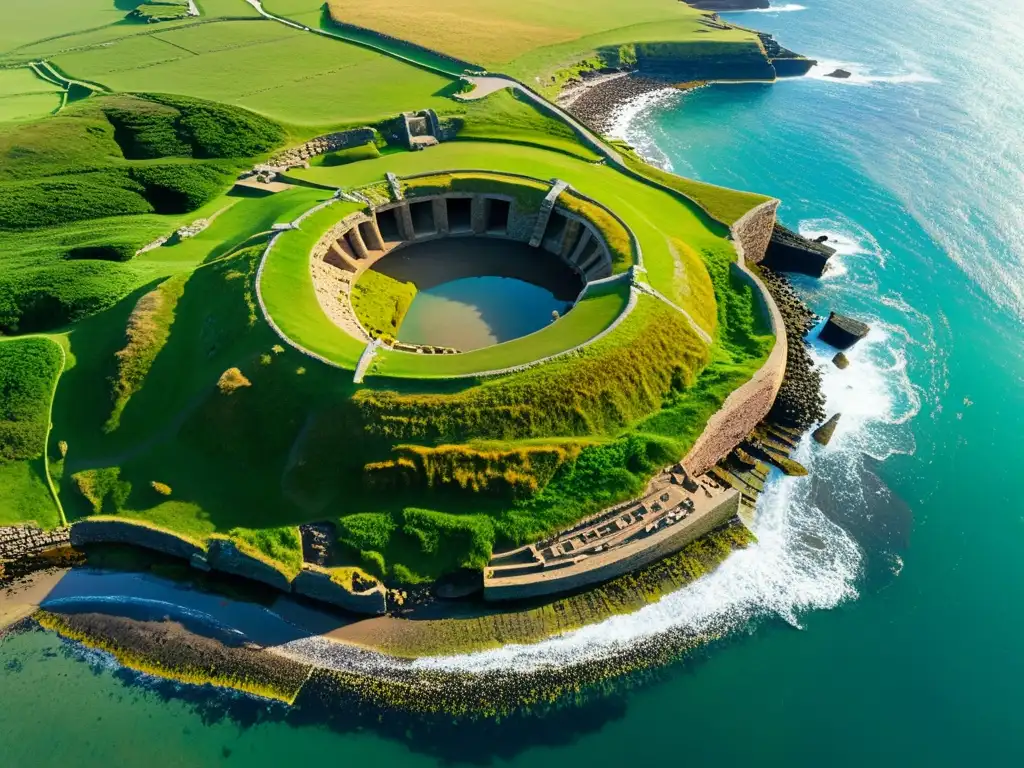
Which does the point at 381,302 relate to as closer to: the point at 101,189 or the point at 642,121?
the point at 101,189

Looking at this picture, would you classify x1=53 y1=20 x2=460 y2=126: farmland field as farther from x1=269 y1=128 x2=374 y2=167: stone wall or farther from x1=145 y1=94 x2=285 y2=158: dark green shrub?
x1=145 y1=94 x2=285 y2=158: dark green shrub

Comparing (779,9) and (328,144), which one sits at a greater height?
(779,9)

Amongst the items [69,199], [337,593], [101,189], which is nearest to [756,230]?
[337,593]

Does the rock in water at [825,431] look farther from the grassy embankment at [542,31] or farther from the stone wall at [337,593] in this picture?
the grassy embankment at [542,31]

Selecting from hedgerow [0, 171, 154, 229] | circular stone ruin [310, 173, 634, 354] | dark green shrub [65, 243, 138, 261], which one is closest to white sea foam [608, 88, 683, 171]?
circular stone ruin [310, 173, 634, 354]

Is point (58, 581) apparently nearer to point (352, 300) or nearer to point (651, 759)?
point (352, 300)

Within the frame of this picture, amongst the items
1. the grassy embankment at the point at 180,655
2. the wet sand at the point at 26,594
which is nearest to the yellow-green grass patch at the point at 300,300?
the grassy embankment at the point at 180,655

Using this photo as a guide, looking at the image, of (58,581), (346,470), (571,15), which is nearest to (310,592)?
(346,470)
